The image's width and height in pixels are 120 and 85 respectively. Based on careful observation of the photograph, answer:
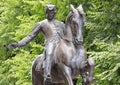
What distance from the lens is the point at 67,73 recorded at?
6688 mm

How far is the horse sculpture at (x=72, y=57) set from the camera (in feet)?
21.9

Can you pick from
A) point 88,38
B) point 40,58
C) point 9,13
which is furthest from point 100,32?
point 40,58

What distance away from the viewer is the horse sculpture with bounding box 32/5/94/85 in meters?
6.68

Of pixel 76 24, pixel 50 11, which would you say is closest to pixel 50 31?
pixel 50 11

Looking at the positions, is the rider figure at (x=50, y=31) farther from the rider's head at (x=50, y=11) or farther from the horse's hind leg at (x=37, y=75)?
the horse's hind leg at (x=37, y=75)

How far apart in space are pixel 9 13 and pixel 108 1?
4196 millimetres

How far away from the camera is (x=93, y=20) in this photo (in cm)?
1352

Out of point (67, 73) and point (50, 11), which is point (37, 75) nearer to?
point (67, 73)

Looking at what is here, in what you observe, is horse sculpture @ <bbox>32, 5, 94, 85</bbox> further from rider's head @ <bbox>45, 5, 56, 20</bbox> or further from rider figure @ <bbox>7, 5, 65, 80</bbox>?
rider's head @ <bbox>45, 5, 56, 20</bbox>

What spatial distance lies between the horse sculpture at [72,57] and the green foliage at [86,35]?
4321 millimetres

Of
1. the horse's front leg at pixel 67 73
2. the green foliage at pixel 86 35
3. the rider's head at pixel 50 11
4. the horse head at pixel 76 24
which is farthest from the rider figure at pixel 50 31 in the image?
the green foliage at pixel 86 35

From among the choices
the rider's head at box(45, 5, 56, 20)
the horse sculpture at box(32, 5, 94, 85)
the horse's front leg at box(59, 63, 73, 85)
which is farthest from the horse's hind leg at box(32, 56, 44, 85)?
the rider's head at box(45, 5, 56, 20)

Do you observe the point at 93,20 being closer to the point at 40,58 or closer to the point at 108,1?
the point at 108,1

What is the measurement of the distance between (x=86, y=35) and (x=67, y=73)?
7.08 meters
